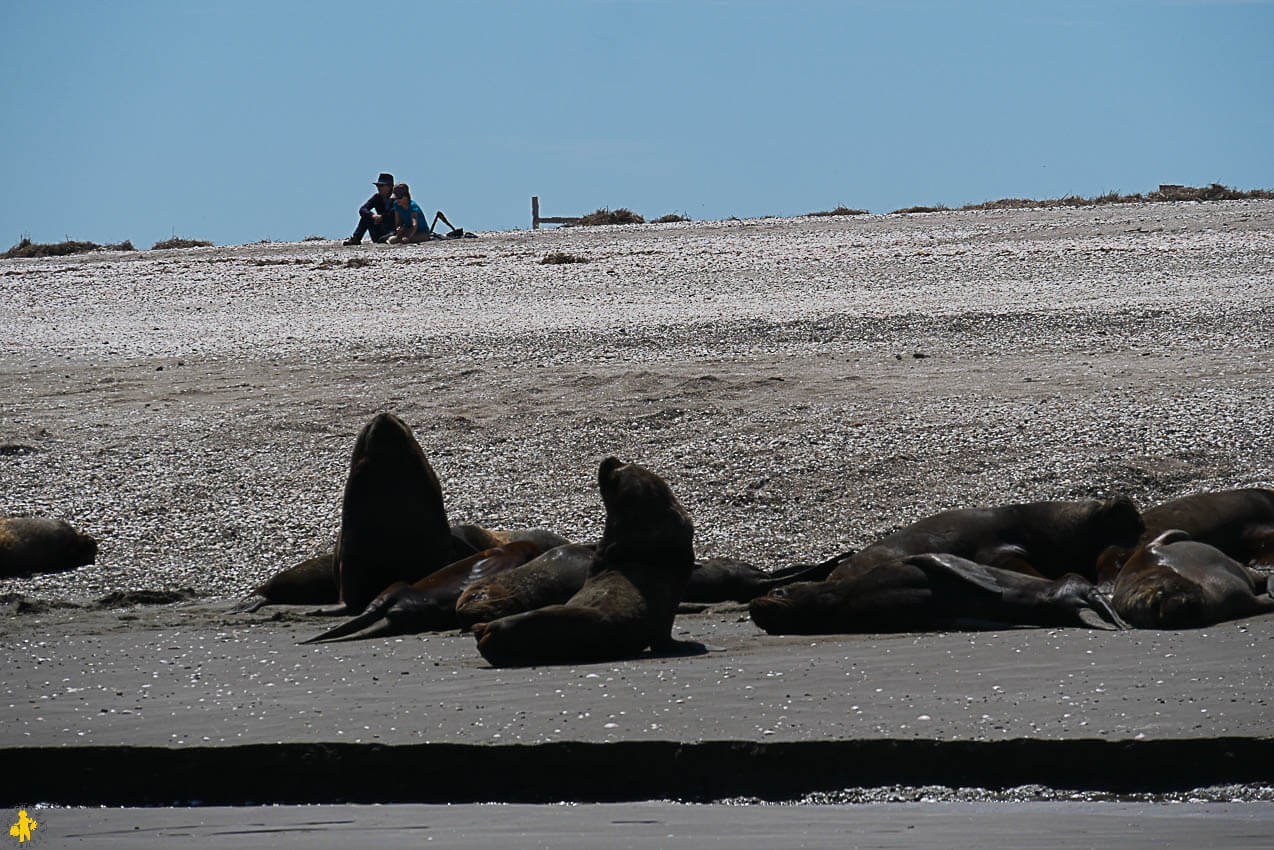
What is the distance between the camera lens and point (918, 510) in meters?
10.9

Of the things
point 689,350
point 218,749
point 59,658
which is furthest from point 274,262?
point 218,749

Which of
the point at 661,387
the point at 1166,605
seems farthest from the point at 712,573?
the point at 661,387

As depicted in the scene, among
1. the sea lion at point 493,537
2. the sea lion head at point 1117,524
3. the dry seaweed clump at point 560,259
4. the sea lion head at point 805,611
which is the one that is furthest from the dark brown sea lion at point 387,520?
the dry seaweed clump at point 560,259

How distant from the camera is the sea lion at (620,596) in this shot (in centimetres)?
680

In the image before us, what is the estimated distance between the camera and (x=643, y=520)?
767 centimetres

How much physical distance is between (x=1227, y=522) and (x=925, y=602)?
260cm

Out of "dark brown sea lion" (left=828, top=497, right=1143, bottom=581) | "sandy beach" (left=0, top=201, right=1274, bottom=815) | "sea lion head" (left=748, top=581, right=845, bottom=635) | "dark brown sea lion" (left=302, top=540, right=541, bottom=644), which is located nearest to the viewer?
"sandy beach" (left=0, top=201, right=1274, bottom=815)

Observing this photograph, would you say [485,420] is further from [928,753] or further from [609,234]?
[609,234]

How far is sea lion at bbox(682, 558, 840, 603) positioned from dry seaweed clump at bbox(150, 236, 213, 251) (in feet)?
79.1

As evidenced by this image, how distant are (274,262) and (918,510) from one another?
653 inches

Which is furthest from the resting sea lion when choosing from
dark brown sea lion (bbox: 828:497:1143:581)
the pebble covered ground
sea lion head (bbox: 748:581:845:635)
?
the pebble covered ground

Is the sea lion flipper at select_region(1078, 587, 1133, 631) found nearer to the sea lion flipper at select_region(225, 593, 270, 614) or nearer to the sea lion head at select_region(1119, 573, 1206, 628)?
the sea lion head at select_region(1119, 573, 1206, 628)

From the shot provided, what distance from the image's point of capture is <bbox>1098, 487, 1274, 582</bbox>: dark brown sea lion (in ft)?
29.3

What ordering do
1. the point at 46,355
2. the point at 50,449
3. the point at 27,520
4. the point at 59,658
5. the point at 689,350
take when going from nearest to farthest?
the point at 59,658 → the point at 27,520 → the point at 50,449 → the point at 689,350 → the point at 46,355
